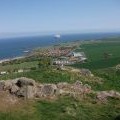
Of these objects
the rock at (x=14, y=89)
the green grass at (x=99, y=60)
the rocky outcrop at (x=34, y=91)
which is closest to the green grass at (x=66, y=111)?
the rocky outcrop at (x=34, y=91)

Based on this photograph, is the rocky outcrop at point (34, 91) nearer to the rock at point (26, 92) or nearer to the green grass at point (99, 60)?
the rock at point (26, 92)

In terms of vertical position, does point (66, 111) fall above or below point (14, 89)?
below

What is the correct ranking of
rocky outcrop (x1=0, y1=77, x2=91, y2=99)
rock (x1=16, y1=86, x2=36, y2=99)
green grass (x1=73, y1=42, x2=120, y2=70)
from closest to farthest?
1. rock (x1=16, y1=86, x2=36, y2=99)
2. rocky outcrop (x1=0, y1=77, x2=91, y2=99)
3. green grass (x1=73, y1=42, x2=120, y2=70)

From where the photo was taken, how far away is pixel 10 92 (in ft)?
95.6

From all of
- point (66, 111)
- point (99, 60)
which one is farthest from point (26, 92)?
point (99, 60)

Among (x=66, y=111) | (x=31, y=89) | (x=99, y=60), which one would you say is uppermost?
(x=31, y=89)

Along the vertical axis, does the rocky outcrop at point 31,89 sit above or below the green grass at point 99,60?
above

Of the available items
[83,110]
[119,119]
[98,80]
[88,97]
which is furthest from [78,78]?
[119,119]

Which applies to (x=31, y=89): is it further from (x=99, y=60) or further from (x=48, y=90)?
(x=99, y=60)

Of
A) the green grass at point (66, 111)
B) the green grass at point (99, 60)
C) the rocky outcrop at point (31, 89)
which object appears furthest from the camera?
the green grass at point (99, 60)

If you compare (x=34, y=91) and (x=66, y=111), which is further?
(x=34, y=91)

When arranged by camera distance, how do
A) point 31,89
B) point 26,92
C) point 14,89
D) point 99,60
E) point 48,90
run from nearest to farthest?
point 26,92 → point 31,89 → point 14,89 → point 48,90 → point 99,60

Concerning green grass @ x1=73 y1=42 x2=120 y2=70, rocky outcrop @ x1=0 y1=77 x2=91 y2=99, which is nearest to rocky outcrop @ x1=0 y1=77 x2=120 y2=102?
rocky outcrop @ x1=0 y1=77 x2=91 y2=99

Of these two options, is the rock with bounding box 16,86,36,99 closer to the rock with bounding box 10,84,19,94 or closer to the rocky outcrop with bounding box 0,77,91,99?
the rocky outcrop with bounding box 0,77,91,99
